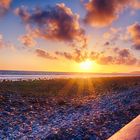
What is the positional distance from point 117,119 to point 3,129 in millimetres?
5627

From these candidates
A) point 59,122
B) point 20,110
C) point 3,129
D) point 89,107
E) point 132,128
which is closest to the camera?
point 132,128

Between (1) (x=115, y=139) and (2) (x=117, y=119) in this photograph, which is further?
(2) (x=117, y=119)

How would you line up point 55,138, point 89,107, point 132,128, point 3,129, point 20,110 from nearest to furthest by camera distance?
point 132,128 < point 55,138 < point 3,129 < point 20,110 < point 89,107

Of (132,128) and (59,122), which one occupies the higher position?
(132,128)

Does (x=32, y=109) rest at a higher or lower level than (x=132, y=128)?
lower

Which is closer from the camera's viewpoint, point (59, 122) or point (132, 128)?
point (132, 128)

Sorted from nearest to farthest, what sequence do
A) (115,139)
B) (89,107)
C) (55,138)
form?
(115,139), (55,138), (89,107)

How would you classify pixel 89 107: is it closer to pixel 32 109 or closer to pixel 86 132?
pixel 32 109

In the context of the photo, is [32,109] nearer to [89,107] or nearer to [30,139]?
[89,107]

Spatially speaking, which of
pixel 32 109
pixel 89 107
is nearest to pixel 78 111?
pixel 89 107

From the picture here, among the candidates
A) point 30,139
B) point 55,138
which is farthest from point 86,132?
point 30,139

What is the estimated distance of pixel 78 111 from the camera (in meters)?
19.8

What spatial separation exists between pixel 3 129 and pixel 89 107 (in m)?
7.74

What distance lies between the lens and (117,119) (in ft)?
51.2
